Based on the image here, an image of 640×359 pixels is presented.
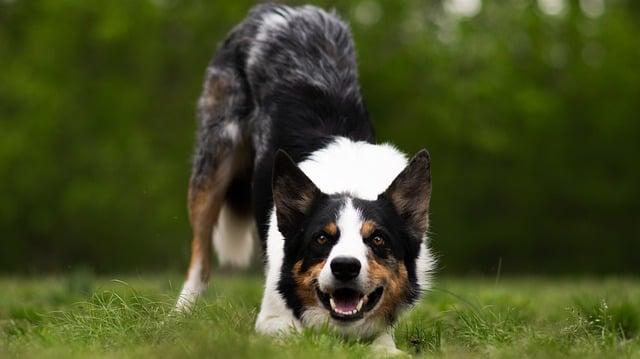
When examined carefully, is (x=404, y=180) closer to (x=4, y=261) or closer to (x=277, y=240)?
(x=277, y=240)

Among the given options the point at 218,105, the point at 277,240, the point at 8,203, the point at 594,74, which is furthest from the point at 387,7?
the point at 277,240

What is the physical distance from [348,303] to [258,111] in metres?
2.78

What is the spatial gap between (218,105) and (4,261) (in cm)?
1980

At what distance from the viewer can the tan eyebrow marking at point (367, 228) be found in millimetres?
5996

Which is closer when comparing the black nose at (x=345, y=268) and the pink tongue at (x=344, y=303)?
the black nose at (x=345, y=268)

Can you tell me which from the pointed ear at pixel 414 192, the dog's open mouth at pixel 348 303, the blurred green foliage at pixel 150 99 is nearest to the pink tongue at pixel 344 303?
the dog's open mouth at pixel 348 303

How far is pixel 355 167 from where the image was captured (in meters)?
6.99

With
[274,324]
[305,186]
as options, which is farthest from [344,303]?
[305,186]

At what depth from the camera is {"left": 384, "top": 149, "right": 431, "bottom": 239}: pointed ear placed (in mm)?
6453

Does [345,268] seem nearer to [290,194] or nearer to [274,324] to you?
[274,324]

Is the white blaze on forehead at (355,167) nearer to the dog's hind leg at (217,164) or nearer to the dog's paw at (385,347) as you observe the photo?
the dog's paw at (385,347)

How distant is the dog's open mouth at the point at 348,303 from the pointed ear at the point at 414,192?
2.18ft

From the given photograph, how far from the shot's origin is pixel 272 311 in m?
6.43

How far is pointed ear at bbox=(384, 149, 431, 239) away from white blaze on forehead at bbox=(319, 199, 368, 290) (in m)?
0.38
